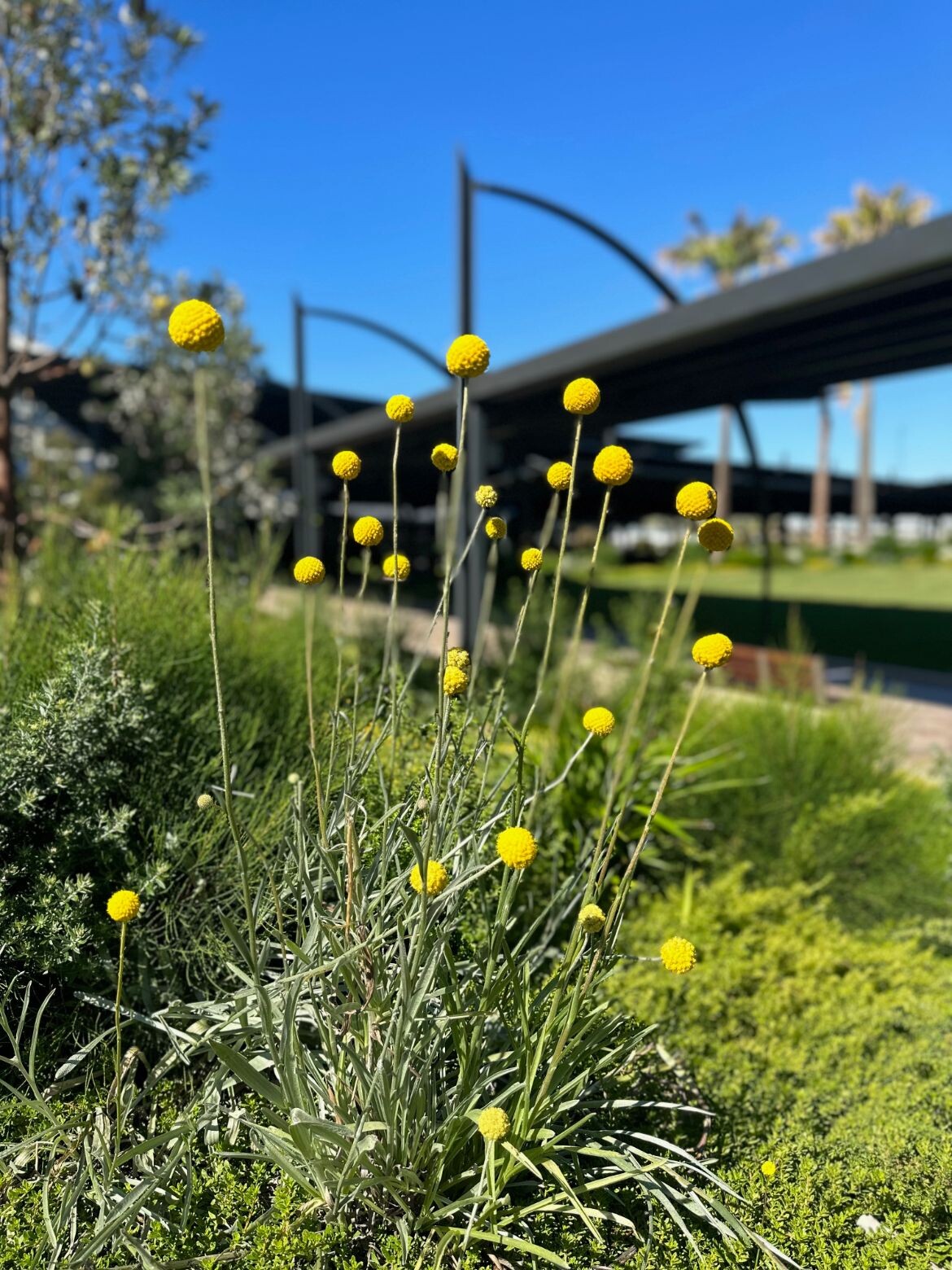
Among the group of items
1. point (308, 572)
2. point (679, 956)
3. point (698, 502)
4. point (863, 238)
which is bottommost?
point (679, 956)

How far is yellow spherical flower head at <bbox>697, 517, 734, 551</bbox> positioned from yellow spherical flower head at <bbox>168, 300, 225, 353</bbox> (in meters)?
0.83

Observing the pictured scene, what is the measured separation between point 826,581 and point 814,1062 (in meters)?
34.0

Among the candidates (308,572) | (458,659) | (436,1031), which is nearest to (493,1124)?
(436,1031)

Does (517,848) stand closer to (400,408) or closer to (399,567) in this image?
(399,567)

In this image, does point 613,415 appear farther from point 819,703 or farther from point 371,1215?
point 371,1215

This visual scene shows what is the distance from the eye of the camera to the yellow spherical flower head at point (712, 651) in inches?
54.4

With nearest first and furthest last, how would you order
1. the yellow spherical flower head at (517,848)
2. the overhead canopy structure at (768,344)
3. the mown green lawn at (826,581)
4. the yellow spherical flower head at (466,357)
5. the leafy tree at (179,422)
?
the yellow spherical flower head at (517,848) → the yellow spherical flower head at (466,357) → the overhead canopy structure at (768,344) → the leafy tree at (179,422) → the mown green lawn at (826,581)

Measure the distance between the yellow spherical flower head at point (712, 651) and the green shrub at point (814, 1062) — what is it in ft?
3.61

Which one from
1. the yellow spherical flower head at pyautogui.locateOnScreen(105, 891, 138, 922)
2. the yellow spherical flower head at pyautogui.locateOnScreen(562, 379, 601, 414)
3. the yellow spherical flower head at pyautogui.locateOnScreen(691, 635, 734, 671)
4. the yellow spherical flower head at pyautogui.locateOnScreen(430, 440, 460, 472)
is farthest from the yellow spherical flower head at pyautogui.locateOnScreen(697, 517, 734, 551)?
the yellow spherical flower head at pyautogui.locateOnScreen(105, 891, 138, 922)

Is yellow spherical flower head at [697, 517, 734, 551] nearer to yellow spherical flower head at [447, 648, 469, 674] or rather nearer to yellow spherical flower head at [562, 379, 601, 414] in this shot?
yellow spherical flower head at [562, 379, 601, 414]

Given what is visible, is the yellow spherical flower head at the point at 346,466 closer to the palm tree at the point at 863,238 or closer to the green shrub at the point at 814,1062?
the green shrub at the point at 814,1062

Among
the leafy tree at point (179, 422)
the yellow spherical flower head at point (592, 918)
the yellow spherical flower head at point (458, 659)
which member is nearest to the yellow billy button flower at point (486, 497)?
the yellow spherical flower head at point (458, 659)

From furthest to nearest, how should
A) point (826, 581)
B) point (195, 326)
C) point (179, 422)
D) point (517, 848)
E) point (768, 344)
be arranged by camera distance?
point (826, 581)
point (179, 422)
point (768, 344)
point (517, 848)
point (195, 326)

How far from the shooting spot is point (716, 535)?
1473mm
